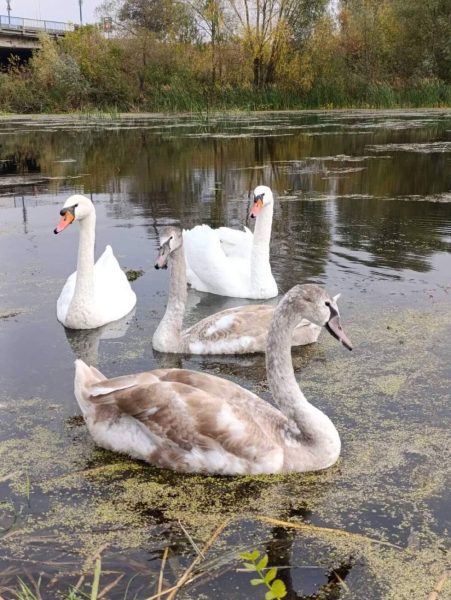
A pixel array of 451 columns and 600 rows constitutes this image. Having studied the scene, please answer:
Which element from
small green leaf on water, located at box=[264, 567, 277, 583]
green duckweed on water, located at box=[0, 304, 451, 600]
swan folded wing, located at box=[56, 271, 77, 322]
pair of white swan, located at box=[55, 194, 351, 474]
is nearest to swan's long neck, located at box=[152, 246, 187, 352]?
swan folded wing, located at box=[56, 271, 77, 322]

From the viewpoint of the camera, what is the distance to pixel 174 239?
5.73 metres

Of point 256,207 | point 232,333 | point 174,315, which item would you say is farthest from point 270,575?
point 256,207

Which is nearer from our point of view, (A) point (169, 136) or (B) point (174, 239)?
(B) point (174, 239)

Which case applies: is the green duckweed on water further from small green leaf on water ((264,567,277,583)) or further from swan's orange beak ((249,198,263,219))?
swan's orange beak ((249,198,263,219))

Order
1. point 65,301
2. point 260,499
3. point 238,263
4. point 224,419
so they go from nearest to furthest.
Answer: point 260,499 < point 224,419 < point 65,301 < point 238,263

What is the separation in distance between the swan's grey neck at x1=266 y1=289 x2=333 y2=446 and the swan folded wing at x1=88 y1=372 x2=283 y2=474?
0.58 feet

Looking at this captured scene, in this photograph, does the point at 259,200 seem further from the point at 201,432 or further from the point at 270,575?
the point at 270,575

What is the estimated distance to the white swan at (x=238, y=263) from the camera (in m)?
7.05

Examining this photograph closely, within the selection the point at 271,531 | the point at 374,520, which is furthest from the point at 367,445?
the point at 271,531

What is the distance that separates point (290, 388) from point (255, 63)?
120ft

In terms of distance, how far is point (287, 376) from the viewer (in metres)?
4.02

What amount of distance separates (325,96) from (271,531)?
32.8 m

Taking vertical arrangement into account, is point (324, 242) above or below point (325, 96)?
below

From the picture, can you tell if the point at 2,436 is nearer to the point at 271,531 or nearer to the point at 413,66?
the point at 271,531
